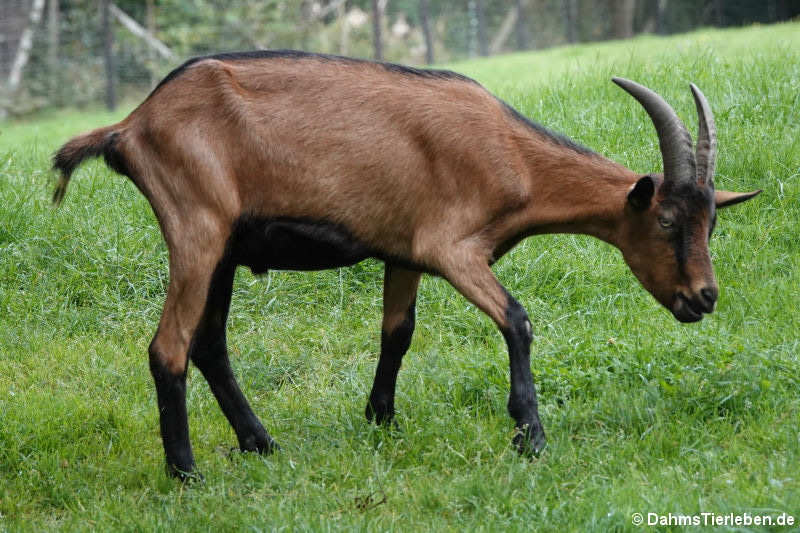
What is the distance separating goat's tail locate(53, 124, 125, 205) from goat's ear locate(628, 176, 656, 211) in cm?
245

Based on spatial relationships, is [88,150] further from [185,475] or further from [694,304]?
[694,304]

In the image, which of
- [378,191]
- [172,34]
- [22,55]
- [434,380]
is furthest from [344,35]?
[378,191]

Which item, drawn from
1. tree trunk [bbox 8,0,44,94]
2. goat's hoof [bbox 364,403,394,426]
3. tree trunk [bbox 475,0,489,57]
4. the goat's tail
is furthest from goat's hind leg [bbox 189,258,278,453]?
tree trunk [bbox 475,0,489,57]

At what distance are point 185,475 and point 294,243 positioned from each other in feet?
3.98

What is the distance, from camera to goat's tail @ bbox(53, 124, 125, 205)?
491 centimetres

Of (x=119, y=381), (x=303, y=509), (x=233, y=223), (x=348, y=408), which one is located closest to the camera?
(x=303, y=509)

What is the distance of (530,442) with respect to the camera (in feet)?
15.1

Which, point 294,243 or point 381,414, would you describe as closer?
point 294,243

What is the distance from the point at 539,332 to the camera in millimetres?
6266

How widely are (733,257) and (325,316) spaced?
273 cm

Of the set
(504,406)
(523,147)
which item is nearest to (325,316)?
(504,406)

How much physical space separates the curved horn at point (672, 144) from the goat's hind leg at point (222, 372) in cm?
216

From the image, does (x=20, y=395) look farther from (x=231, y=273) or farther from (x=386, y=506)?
(x=386, y=506)

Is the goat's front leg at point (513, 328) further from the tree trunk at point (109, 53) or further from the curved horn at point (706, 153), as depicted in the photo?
the tree trunk at point (109, 53)
